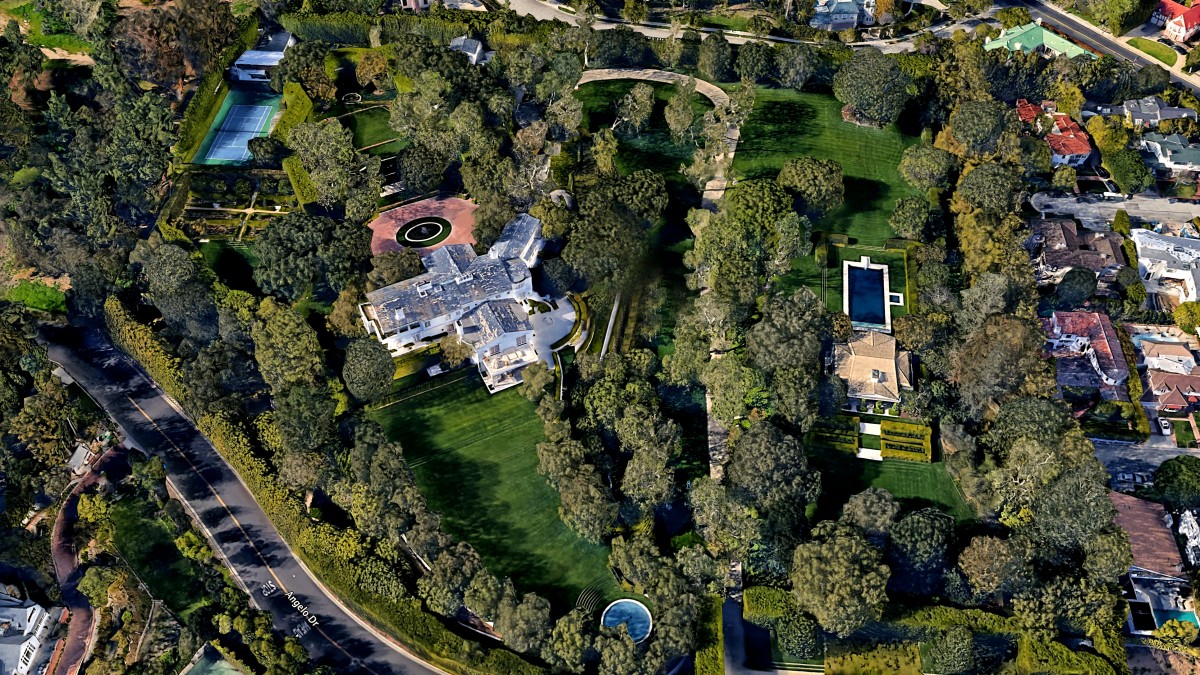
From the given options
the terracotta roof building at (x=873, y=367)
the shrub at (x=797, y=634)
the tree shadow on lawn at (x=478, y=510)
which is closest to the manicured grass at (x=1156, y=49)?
the terracotta roof building at (x=873, y=367)

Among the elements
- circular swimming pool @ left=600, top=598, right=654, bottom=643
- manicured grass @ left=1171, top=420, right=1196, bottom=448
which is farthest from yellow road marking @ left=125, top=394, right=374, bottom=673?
manicured grass @ left=1171, top=420, right=1196, bottom=448

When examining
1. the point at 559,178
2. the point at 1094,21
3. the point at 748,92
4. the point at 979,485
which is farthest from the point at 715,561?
the point at 1094,21

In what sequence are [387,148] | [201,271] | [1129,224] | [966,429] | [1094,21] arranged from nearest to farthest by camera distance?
[966,429] < [201,271] < [1129,224] < [387,148] < [1094,21]

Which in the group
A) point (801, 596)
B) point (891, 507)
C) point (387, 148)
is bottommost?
point (801, 596)

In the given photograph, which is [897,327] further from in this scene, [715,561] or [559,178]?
[559,178]

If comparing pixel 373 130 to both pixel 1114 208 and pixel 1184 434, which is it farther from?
pixel 1184 434
